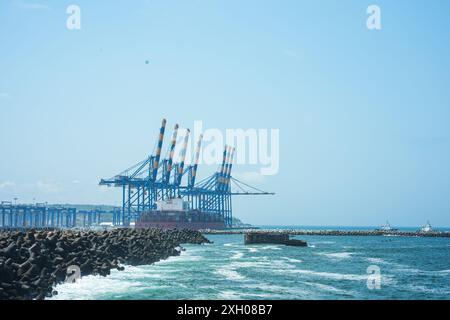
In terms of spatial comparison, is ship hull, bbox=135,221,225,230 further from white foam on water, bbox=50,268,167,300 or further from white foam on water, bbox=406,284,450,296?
white foam on water, bbox=406,284,450,296

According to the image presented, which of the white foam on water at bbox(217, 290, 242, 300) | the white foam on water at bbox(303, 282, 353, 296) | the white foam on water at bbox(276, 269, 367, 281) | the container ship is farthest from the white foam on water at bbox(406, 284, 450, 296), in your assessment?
the container ship

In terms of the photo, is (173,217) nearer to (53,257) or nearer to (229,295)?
(53,257)

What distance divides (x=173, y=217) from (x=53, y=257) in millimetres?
105269

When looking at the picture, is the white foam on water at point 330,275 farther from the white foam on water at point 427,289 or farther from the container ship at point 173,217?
the container ship at point 173,217

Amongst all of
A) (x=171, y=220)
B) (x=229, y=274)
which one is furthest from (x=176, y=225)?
(x=229, y=274)

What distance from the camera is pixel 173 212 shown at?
445 ft

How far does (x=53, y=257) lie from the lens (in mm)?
30109

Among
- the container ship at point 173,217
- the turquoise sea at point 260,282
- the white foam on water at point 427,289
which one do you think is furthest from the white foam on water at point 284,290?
the container ship at point 173,217

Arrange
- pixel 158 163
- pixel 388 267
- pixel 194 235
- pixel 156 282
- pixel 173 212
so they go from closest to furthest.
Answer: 1. pixel 156 282
2. pixel 388 267
3. pixel 194 235
4. pixel 158 163
5. pixel 173 212
